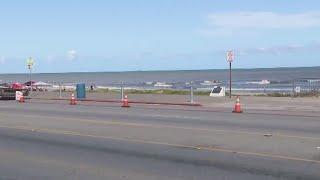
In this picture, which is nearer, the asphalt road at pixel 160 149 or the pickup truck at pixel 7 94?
the asphalt road at pixel 160 149

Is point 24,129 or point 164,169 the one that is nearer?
point 164,169

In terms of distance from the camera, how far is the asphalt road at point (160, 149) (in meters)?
10.3

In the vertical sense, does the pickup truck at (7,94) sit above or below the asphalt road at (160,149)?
above

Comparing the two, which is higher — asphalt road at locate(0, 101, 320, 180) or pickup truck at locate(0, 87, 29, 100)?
pickup truck at locate(0, 87, 29, 100)

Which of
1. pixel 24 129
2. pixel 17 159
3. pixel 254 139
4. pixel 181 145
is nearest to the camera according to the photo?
pixel 17 159

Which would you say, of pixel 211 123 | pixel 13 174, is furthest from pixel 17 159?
pixel 211 123

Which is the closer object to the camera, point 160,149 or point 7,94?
point 160,149

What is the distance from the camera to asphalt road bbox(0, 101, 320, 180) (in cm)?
1031

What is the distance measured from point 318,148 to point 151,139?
409 cm

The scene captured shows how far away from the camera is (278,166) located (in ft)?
35.1

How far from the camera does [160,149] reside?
13211mm

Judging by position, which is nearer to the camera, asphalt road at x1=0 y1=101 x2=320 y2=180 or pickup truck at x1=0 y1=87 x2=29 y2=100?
asphalt road at x1=0 y1=101 x2=320 y2=180

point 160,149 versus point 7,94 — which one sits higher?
point 7,94

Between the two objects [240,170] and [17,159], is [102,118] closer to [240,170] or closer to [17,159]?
[17,159]
